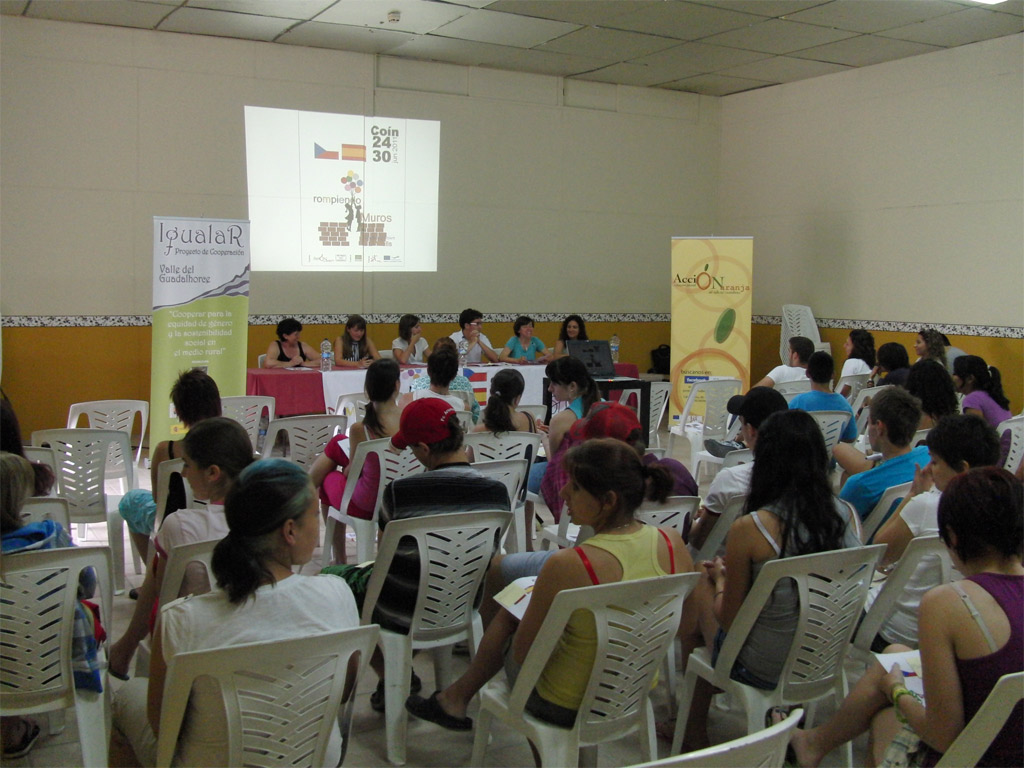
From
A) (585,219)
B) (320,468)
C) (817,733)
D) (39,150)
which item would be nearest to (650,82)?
(585,219)

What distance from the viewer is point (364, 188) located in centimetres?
925

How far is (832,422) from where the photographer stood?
5.03 m

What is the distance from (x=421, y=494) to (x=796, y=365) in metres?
4.77

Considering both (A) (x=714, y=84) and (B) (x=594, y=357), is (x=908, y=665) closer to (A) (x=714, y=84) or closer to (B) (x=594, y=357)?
(B) (x=594, y=357)

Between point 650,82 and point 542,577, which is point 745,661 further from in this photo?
point 650,82

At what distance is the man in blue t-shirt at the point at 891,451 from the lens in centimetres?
347

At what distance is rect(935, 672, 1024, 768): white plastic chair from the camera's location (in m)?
1.78

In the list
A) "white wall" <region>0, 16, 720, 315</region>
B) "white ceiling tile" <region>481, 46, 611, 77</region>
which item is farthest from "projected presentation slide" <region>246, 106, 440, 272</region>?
"white ceiling tile" <region>481, 46, 611, 77</region>

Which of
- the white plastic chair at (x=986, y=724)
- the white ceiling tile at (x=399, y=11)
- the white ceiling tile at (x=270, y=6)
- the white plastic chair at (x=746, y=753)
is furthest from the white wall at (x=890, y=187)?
the white plastic chair at (x=746, y=753)

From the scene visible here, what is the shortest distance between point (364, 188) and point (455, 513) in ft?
22.9

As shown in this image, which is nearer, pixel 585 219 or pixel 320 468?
pixel 320 468

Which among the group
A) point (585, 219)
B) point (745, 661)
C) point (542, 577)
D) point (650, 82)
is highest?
point (650, 82)

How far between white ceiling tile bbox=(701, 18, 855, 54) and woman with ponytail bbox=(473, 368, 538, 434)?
5050 millimetres

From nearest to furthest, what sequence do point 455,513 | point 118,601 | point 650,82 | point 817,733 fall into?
point 817,733, point 455,513, point 118,601, point 650,82
